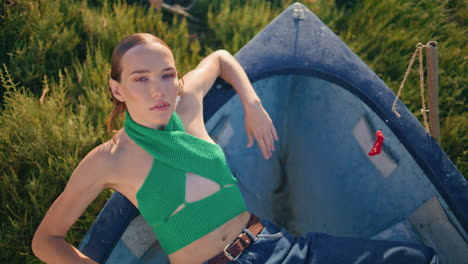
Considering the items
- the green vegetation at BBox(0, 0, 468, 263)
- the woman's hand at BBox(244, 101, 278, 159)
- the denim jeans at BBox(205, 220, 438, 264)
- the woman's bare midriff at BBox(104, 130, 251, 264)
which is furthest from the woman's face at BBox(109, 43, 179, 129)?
the green vegetation at BBox(0, 0, 468, 263)

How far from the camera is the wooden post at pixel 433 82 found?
2.35 meters

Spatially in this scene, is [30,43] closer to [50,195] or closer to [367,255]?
[50,195]

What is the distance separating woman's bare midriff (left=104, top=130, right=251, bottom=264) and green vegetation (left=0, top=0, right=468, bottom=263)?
98cm

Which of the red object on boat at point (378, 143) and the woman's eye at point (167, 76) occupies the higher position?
the woman's eye at point (167, 76)

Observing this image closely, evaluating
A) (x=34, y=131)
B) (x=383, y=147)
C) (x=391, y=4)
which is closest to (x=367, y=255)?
(x=383, y=147)

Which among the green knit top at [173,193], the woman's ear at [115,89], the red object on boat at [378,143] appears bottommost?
the green knit top at [173,193]

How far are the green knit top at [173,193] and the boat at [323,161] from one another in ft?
0.69

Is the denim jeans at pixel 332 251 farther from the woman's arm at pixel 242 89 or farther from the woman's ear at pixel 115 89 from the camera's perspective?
the woman's ear at pixel 115 89

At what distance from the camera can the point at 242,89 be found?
2.45 metres

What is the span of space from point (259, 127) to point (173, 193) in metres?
0.60

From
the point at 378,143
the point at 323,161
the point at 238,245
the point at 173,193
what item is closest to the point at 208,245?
the point at 238,245

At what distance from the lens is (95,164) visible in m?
1.93

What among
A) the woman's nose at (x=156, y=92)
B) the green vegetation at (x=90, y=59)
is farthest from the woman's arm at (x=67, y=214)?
the green vegetation at (x=90, y=59)

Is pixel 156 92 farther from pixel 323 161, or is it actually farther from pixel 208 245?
pixel 323 161
